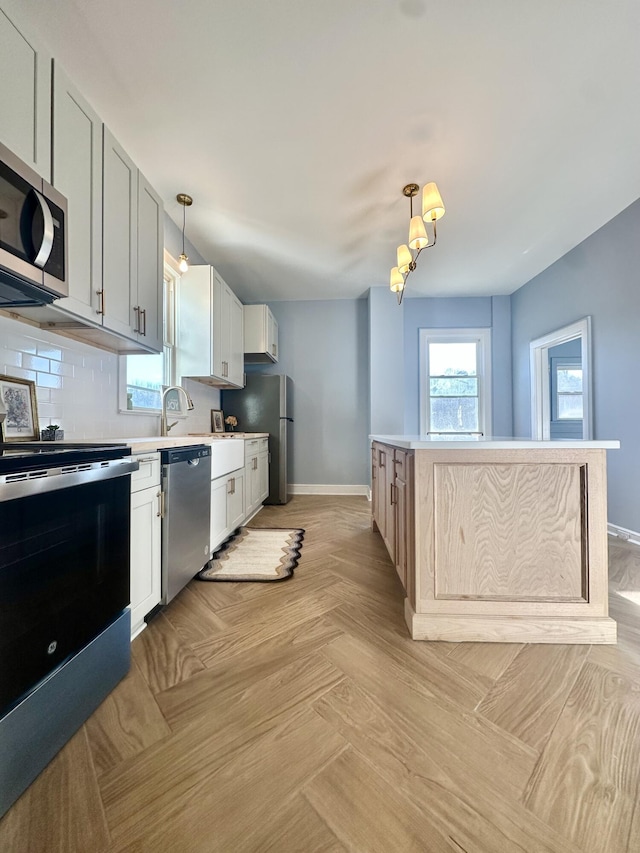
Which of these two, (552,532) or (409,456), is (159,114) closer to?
(409,456)

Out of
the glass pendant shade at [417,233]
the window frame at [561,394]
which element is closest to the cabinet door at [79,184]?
the glass pendant shade at [417,233]

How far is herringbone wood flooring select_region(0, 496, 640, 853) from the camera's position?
2.60ft

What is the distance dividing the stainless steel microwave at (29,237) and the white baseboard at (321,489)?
3.92 m

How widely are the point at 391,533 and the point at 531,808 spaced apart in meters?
1.29

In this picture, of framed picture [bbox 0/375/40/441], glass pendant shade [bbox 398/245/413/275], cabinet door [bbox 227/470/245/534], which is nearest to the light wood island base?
cabinet door [bbox 227/470/245/534]

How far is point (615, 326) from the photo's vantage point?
305 cm

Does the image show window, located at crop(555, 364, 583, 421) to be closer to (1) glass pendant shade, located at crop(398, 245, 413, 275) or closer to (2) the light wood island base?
(1) glass pendant shade, located at crop(398, 245, 413, 275)

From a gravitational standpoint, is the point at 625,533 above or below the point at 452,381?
below

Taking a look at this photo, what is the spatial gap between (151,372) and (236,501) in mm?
1240

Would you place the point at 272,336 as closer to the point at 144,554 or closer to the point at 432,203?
the point at 432,203

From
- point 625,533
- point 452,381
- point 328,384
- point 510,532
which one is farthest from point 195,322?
point 625,533

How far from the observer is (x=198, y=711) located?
1146 mm

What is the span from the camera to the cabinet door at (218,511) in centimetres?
242

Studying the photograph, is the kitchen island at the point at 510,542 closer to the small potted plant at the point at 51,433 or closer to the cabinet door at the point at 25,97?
the small potted plant at the point at 51,433
